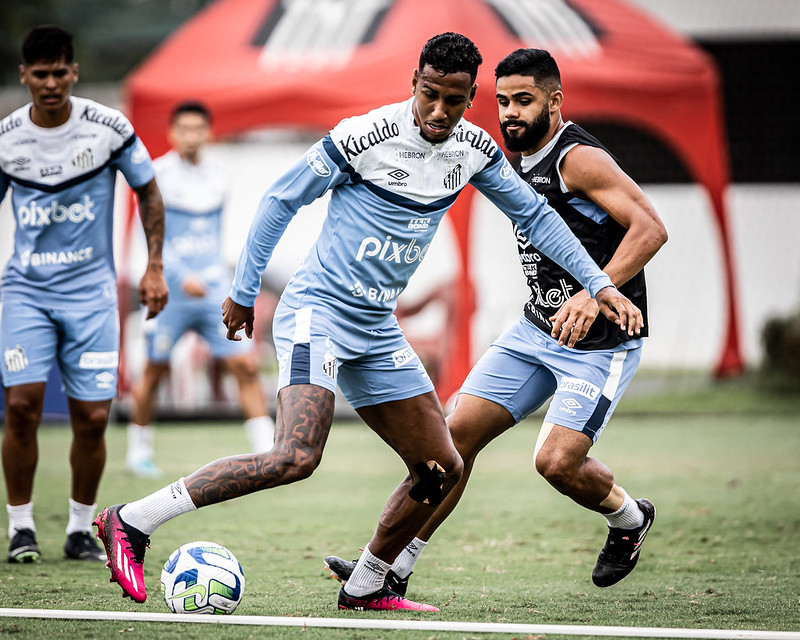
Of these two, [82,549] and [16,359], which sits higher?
[16,359]

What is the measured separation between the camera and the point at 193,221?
29.8ft

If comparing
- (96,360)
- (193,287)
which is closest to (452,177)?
(96,360)

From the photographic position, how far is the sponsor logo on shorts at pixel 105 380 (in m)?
5.80

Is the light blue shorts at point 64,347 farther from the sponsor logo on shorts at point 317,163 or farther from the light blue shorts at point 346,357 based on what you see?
the sponsor logo on shorts at point 317,163

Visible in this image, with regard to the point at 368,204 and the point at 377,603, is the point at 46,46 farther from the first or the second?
the point at 377,603

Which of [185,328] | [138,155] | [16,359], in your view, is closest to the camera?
[16,359]

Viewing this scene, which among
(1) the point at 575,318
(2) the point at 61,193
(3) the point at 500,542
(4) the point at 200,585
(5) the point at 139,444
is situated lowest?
(5) the point at 139,444

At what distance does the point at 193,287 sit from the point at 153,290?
2752mm

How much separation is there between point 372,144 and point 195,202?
199 inches

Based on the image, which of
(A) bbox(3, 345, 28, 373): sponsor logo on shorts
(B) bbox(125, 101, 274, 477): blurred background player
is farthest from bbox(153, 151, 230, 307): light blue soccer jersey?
(A) bbox(3, 345, 28, 373): sponsor logo on shorts

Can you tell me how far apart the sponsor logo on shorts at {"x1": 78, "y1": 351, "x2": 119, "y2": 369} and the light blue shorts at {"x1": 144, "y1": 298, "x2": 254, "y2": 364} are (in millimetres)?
2788

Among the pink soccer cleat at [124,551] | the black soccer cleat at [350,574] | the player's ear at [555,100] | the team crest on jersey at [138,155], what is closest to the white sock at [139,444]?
the team crest on jersey at [138,155]

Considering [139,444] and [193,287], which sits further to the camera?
[139,444]

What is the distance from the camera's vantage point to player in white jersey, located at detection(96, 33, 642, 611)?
13.5 ft
